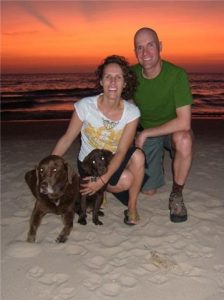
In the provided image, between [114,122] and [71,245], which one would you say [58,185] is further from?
[114,122]

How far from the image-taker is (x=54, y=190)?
3520 mm

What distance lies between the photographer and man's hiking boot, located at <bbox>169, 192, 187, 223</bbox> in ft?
13.5

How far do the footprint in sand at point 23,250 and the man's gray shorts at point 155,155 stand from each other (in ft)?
5.52

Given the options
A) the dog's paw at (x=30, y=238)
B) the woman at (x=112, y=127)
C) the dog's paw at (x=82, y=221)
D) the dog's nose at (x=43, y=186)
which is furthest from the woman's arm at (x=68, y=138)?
the dog's paw at (x=30, y=238)

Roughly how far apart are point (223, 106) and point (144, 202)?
47.3ft

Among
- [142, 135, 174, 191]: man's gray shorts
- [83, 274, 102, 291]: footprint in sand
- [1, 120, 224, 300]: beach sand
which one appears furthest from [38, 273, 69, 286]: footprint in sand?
[142, 135, 174, 191]: man's gray shorts

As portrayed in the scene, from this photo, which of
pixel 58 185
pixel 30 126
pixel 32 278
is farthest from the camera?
pixel 30 126

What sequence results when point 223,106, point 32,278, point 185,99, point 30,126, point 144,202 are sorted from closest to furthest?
point 32,278 < point 185,99 < point 144,202 < point 30,126 < point 223,106

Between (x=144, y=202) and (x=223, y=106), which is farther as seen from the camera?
(x=223, y=106)

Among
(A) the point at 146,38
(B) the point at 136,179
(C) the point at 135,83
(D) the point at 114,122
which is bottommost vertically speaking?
(B) the point at 136,179

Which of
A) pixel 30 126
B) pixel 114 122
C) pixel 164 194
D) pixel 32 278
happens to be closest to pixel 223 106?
pixel 30 126

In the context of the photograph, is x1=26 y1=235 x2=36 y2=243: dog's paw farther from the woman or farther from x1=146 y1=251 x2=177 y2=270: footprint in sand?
x1=146 y1=251 x2=177 y2=270: footprint in sand

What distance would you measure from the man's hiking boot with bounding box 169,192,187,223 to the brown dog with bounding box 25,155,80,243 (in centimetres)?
108

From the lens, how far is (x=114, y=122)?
3.85 m
